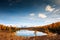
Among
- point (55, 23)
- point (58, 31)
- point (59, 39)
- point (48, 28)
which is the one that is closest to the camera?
point (59, 39)

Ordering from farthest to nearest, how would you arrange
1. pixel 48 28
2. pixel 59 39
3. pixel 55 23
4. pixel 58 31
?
1. pixel 48 28
2. pixel 55 23
3. pixel 58 31
4. pixel 59 39

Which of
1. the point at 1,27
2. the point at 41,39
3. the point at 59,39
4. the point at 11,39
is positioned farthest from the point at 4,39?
the point at 1,27

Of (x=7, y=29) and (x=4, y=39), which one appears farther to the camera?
(x=7, y=29)

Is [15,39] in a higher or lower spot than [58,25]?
lower

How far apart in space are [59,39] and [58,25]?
4.99 m

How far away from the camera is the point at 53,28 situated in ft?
46.7

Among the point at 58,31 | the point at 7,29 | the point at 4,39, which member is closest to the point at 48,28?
the point at 58,31

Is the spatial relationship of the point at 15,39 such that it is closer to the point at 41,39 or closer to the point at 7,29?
the point at 41,39

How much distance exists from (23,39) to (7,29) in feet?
18.5

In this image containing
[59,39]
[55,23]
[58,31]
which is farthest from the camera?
[55,23]

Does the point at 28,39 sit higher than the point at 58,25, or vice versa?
the point at 58,25

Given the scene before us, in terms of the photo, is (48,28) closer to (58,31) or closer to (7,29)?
(58,31)

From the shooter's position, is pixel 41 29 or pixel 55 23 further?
pixel 41 29

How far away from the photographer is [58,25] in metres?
14.0
